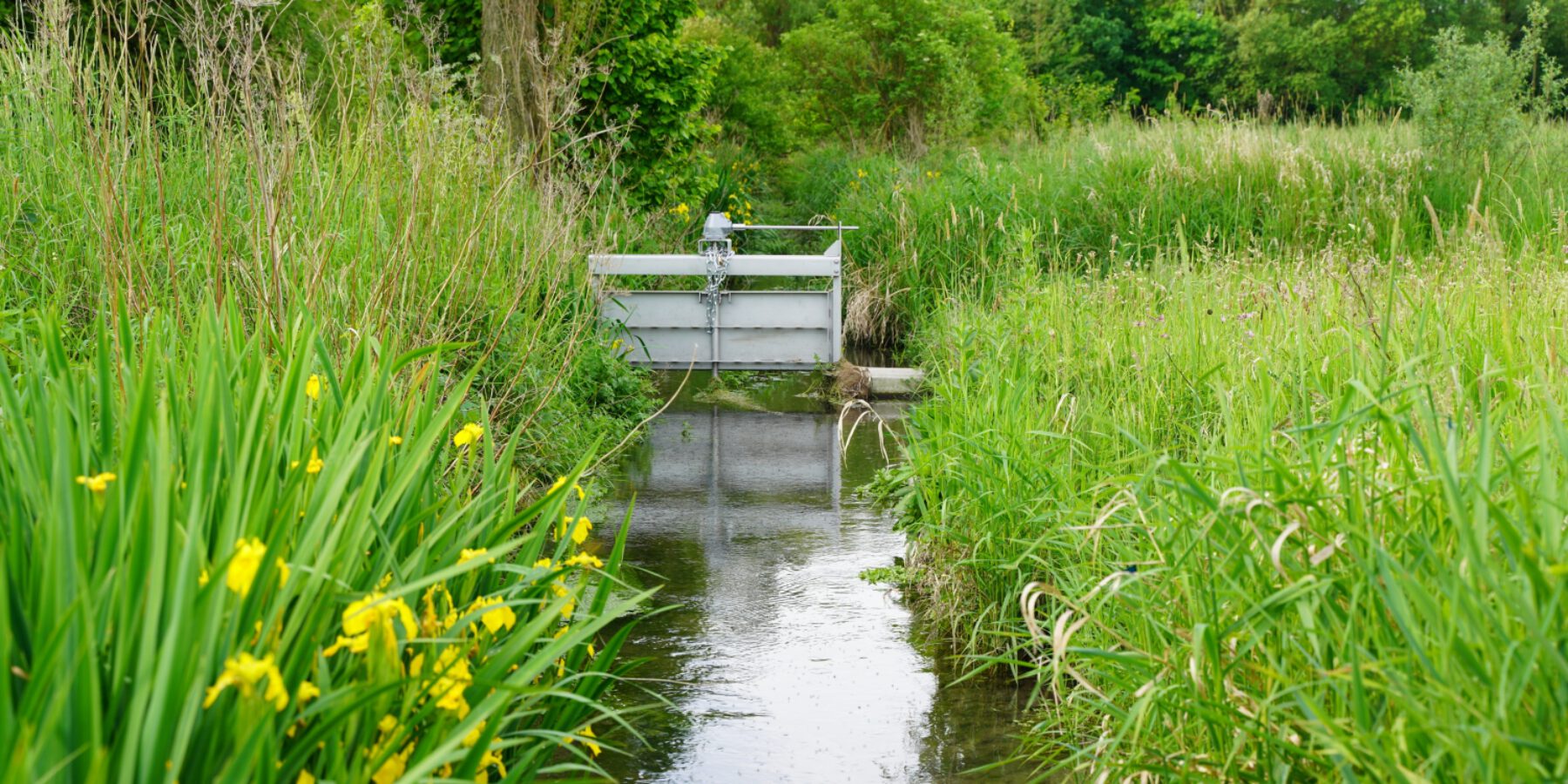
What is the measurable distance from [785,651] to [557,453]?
2085 millimetres

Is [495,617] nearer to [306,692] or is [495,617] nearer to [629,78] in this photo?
[306,692]

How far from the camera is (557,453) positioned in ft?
20.6

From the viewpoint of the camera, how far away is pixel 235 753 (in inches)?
67.2

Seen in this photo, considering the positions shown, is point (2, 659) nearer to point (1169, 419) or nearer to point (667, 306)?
point (1169, 419)

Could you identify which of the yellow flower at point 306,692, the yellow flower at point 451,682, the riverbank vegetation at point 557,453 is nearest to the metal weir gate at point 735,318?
the riverbank vegetation at point 557,453

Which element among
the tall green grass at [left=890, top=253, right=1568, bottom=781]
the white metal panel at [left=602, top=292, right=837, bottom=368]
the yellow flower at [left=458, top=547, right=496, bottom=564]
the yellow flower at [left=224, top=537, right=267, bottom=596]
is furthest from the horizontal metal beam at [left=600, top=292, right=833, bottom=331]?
Answer: the yellow flower at [left=224, top=537, right=267, bottom=596]

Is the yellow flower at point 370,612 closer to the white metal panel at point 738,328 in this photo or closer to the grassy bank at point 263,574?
the grassy bank at point 263,574

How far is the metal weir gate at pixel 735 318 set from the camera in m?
9.55

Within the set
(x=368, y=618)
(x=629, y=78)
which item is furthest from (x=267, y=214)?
(x=629, y=78)

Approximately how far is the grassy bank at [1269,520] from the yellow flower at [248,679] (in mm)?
1529

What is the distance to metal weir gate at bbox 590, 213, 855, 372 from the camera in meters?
9.55

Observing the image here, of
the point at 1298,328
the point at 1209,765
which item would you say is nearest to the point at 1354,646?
the point at 1209,765

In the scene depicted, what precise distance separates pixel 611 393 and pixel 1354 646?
6.22m

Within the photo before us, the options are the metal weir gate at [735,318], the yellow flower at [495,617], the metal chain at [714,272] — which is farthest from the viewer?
the metal weir gate at [735,318]
